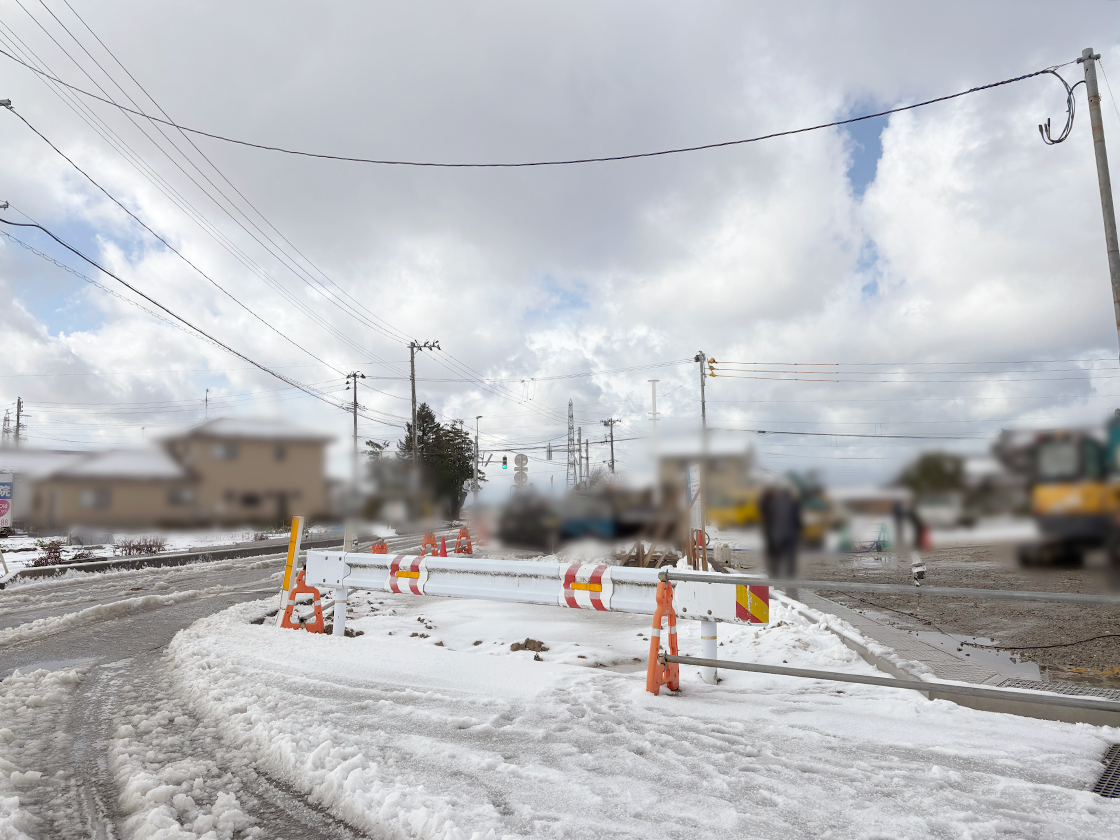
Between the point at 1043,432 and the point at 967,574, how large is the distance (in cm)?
1677

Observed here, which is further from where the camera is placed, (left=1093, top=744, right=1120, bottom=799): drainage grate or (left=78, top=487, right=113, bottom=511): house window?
(left=1093, top=744, right=1120, bottom=799): drainage grate

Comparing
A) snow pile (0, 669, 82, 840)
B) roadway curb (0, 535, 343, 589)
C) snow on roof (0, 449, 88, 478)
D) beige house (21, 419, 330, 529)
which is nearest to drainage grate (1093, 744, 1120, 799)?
beige house (21, 419, 330, 529)

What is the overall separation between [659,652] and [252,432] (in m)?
4.38

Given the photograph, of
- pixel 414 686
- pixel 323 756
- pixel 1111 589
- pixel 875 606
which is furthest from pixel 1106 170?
pixel 323 756

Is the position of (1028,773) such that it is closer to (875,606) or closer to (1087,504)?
(1087,504)

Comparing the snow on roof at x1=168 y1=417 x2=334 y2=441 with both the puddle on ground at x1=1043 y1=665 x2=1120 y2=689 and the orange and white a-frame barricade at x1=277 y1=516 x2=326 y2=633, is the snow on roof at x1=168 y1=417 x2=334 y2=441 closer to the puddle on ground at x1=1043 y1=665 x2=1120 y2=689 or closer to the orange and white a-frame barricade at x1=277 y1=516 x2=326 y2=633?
the orange and white a-frame barricade at x1=277 y1=516 x2=326 y2=633

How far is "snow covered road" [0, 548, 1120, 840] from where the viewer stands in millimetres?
3230

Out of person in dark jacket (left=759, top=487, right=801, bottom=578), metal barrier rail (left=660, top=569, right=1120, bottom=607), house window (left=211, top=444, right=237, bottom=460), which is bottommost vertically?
metal barrier rail (left=660, top=569, right=1120, bottom=607)

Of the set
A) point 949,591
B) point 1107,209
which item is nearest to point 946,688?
point 949,591

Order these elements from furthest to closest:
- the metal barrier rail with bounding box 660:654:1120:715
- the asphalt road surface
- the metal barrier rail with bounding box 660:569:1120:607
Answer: the metal barrier rail with bounding box 660:654:1120:715 < the metal barrier rail with bounding box 660:569:1120:607 < the asphalt road surface

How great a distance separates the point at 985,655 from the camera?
784cm

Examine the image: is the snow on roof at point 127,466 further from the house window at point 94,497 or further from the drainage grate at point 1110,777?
the drainage grate at point 1110,777

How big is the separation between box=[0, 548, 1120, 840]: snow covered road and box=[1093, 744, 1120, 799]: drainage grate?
0.06 m

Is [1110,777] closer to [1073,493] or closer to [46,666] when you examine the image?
[1073,493]
